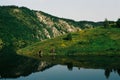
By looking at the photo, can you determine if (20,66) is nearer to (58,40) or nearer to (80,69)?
(80,69)

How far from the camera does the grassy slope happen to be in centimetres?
14688

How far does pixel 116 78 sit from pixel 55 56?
6796cm

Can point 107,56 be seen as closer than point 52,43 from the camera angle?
Yes

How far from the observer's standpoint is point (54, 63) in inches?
4865

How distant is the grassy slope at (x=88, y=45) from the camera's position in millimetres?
146875

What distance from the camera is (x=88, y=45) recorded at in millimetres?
152750

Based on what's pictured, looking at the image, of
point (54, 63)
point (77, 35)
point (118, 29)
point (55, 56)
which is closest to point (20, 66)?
point (54, 63)

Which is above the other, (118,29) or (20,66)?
(118,29)

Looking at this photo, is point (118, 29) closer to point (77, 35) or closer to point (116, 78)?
point (77, 35)

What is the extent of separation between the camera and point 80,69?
102688 mm

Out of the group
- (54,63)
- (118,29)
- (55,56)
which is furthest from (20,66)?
(118,29)

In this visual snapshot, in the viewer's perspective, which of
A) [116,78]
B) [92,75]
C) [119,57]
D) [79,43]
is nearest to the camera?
[116,78]

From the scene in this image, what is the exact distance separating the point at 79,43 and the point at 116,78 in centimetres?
7836

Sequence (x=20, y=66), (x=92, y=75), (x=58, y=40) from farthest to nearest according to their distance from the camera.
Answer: (x=58, y=40) → (x=20, y=66) → (x=92, y=75)
